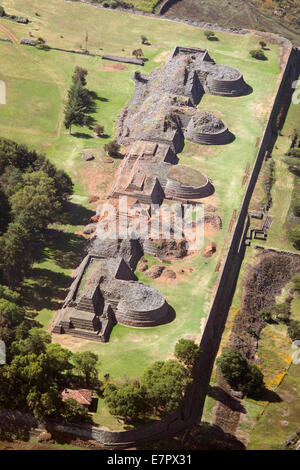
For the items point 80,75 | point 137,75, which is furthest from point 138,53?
point 80,75

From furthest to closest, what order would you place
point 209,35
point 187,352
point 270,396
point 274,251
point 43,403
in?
point 209,35, point 274,251, point 270,396, point 187,352, point 43,403

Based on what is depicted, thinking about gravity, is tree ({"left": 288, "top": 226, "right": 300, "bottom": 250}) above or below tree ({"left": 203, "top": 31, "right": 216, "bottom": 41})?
below

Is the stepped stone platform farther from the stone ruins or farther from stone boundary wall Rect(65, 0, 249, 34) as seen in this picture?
stone boundary wall Rect(65, 0, 249, 34)

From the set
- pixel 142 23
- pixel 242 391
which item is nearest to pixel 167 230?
pixel 242 391

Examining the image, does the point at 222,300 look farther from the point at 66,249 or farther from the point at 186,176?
the point at 186,176

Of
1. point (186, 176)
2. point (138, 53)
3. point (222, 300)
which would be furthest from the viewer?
point (138, 53)

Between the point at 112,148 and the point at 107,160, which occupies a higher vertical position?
the point at 112,148

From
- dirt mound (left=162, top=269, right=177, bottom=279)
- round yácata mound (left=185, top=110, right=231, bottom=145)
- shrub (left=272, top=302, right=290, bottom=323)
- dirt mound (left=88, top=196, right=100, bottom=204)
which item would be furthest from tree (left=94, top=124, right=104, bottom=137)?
shrub (left=272, top=302, right=290, bottom=323)
